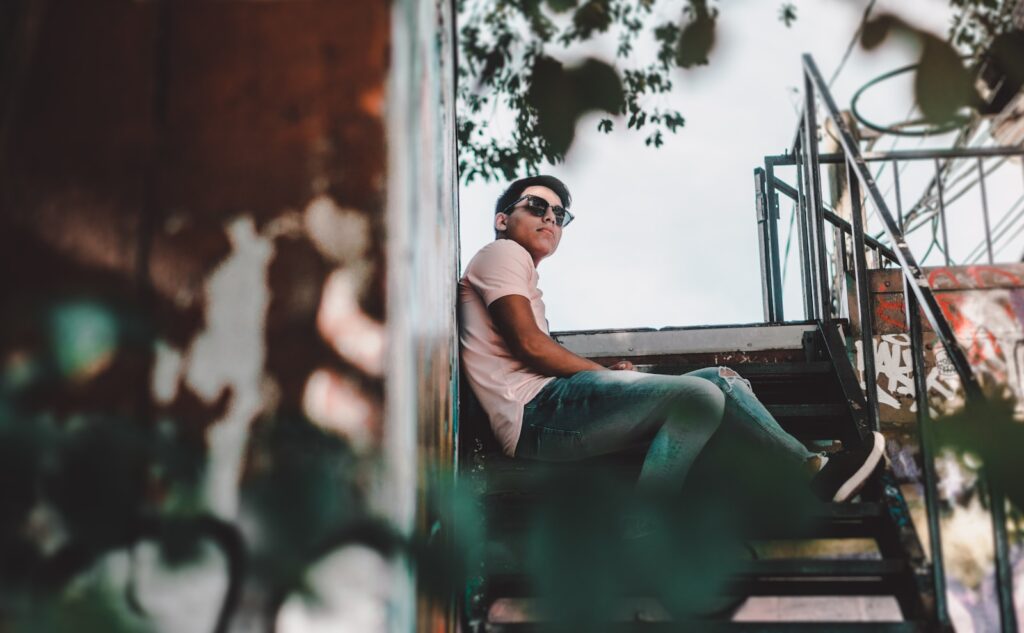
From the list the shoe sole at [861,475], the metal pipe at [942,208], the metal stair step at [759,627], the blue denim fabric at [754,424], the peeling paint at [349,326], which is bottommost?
the metal stair step at [759,627]

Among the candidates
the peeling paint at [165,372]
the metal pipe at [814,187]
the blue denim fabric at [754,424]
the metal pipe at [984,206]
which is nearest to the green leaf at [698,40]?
the peeling paint at [165,372]

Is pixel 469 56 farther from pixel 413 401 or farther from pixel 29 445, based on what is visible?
pixel 29 445

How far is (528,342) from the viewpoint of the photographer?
309cm

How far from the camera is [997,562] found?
96.4 inches

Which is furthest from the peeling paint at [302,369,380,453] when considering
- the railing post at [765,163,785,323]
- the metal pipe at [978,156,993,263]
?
the metal pipe at [978,156,993,263]

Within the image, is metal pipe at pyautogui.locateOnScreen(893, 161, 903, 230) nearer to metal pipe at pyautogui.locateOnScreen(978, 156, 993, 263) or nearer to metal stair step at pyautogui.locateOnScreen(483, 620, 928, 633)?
metal pipe at pyautogui.locateOnScreen(978, 156, 993, 263)

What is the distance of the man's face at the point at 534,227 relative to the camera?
360 centimetres

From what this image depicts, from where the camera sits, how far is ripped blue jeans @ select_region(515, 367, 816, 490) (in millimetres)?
2795

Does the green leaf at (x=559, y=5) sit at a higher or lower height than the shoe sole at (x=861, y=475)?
higher

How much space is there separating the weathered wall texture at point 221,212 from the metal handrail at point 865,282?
3.91 feet

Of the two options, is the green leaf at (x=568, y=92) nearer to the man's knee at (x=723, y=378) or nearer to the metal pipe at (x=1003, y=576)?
the metal pipe at (x=1003, y=576)

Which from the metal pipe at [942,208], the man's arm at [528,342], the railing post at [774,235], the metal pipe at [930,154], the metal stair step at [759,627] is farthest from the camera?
the railing post at [774,235]

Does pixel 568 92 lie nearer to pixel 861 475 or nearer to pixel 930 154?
pixel 861 475

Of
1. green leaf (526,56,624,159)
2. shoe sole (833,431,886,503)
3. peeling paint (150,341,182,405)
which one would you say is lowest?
shoe sole (833,431,886,503)
